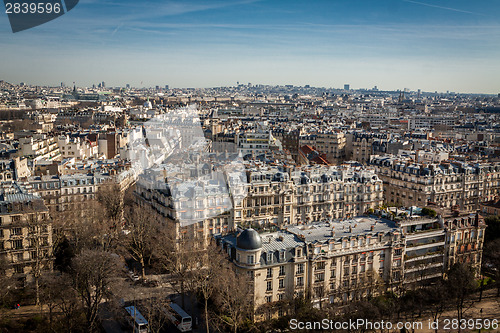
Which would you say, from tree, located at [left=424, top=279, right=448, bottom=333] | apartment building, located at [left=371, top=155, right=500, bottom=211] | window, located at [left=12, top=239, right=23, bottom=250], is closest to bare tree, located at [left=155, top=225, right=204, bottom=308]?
window, located at [left=12, top=239, right=23, bottom=250]

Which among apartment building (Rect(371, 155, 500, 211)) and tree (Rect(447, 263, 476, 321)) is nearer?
tree (Rect(447, 263, 476, 321))

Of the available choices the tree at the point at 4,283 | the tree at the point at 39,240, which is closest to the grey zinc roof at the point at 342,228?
the tree at the point at 39,240

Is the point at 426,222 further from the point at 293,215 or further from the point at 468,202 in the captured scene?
the point at 468,202

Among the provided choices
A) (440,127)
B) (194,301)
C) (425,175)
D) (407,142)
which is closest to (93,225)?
(194,301)

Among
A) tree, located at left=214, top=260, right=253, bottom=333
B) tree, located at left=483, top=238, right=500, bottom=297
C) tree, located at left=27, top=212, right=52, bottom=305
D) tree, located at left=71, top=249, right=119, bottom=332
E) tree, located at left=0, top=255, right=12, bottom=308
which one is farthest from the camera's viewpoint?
tree, located at left=483, top=238, right=500, bottom=297

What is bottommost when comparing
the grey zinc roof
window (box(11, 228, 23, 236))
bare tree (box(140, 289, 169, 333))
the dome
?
bare tree (box(140, 289, 169, 333))

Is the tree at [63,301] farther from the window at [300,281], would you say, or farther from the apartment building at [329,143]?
the apartment building at [329,143]

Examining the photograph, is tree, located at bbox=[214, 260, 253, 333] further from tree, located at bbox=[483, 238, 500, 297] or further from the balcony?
tree, located at bbox=[483, 238, 500, 297]
